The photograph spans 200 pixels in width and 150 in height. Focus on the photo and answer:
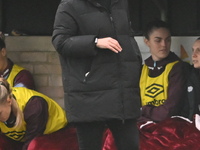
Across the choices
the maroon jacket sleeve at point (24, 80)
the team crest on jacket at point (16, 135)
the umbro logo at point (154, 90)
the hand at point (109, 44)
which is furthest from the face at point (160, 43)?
the hand at point (109, 44)

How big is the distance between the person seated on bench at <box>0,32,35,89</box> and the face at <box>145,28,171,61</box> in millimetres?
940

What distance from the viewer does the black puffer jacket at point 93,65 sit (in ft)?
4.88

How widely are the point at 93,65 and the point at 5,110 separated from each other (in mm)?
845

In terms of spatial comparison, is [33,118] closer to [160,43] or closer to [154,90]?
[154,90]

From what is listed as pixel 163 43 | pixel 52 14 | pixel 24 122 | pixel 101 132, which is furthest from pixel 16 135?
pixel 52 14

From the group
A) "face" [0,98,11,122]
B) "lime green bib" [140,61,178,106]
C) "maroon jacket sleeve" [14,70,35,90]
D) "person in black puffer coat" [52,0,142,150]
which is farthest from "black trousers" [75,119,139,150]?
"maroon jacket sleeve" [14,70,35,90]

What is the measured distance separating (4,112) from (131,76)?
92 centimetres

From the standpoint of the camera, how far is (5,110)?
6.96 ft

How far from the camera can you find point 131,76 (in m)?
1.53

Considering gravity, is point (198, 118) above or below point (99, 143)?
below

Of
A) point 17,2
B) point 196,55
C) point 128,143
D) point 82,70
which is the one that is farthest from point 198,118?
point 17,2

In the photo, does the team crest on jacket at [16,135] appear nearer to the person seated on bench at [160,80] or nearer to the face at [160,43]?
the person seated on bench at [160,80]

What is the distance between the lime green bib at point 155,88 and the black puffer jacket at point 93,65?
1.00 meters

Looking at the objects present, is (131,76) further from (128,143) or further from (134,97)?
(128,143)
